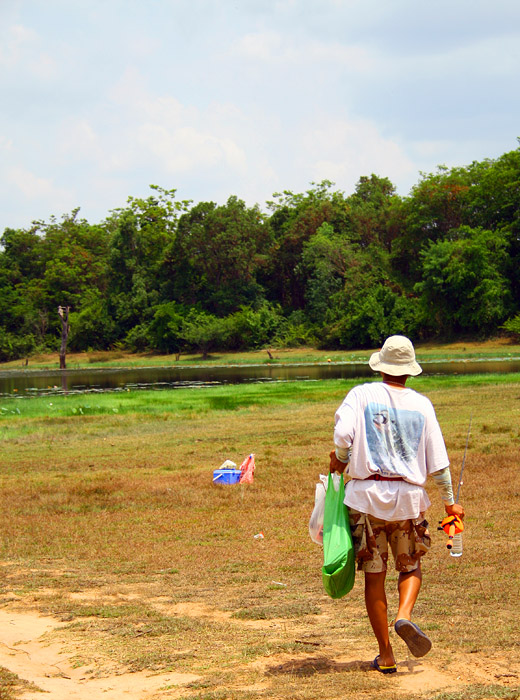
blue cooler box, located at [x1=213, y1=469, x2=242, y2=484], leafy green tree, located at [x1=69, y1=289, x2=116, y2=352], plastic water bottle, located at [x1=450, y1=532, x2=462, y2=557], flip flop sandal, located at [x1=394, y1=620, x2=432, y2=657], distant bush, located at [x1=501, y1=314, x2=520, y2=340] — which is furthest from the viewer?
leafy green tree, located at [x1=69, y1=289, x2=116, y2=352]

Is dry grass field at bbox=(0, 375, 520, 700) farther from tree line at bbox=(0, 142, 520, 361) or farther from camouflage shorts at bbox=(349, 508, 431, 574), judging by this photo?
tree line at bbox=(0, 142, 520, 361)

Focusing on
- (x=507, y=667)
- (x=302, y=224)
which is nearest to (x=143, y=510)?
(x=507, y=667)

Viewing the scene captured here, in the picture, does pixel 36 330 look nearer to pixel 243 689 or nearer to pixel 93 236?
pixel 93 236

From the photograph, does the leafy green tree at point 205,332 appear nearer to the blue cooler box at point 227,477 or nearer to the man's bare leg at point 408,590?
the blue cooler box at point 227,477

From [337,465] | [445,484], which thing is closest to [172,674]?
[337,465]

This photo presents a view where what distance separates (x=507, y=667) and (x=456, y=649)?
447 millimetres

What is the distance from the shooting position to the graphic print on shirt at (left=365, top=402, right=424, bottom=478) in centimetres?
496

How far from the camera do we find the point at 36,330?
9469 centimetres

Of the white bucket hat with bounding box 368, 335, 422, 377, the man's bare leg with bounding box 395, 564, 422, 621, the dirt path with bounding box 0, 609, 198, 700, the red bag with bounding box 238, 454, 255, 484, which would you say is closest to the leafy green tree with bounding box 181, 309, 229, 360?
the red bag with bounding box 238, 454, 255, 484

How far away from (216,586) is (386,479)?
11.0 ft

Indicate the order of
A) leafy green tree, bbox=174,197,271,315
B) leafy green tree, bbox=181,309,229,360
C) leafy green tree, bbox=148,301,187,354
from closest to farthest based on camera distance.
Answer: leafy green tree, bbox=181,309,229,360
leafy green tree, bbox=148,301,187,354
leafy green tree, bbox=174,197,271,315

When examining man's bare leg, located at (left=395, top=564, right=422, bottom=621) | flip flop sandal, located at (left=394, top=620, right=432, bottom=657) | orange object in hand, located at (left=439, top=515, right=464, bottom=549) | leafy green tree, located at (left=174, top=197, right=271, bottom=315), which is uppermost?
leafy green tree, located at (left=174, top=197, right=271, bottom=315)

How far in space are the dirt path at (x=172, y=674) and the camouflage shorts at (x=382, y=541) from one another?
0.64 meters

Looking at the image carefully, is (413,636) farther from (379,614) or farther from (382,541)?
(382,541)
